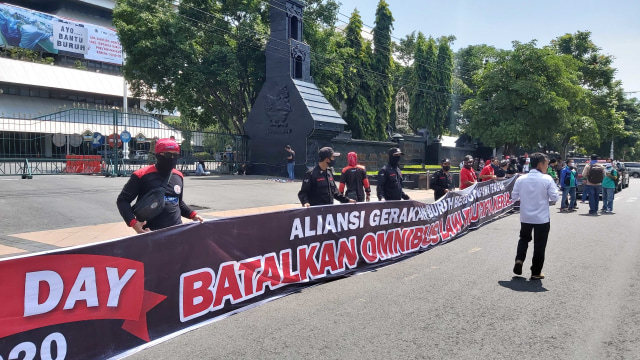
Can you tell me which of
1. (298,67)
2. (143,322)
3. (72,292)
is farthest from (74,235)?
(298,67)

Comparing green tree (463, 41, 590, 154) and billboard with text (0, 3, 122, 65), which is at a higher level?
billboard with text (0, 3, 122, 65)

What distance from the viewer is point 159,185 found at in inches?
199

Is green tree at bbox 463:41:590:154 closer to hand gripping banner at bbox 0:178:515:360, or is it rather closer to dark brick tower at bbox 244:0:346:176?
dark brick tower at bbox 244:0:346:176

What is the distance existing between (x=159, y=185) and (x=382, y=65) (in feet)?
116

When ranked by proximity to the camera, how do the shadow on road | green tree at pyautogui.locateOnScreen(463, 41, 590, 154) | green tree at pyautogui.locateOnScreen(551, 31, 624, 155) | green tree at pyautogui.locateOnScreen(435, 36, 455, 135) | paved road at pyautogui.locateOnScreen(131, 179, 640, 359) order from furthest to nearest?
green tree at pyautogui.locateOnScreen(435, 36, 455, 135) < green tree at pyautogui.locateOnScreen(551, 31, 624, 155) < green tree at pyautogui.locateOnScreen(463, 41, 590, 154) < the shadow on road < paved road at pyautogui.locateOnScreen(131, 179, 640, 359)

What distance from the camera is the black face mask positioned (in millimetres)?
5047

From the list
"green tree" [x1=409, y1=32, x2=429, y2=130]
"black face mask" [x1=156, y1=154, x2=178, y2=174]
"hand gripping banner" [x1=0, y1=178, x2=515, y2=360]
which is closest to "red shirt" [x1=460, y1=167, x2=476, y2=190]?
"hand gripping banner" [x1=0, y1=178, x2=515, y2=360]

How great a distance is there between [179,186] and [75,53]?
5285 centimetres

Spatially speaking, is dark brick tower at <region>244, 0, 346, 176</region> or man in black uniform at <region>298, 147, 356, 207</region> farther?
dark brick tower at <region>244, 0, 346, 176</region>

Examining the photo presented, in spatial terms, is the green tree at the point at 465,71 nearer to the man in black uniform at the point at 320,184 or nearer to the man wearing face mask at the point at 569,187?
the man wearing face mask at the point at 569,187

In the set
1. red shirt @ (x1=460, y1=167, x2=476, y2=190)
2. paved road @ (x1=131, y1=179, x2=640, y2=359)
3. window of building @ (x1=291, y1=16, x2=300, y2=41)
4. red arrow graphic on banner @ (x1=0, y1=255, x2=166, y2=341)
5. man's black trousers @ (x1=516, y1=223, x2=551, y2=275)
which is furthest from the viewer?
window of building @ (x1=291, y1=16, x2=300, y2=41)

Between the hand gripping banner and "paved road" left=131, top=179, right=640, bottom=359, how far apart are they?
0.71 feet

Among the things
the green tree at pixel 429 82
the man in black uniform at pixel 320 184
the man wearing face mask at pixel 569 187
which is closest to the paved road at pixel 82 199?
the man in black uniform at pixel 320 184

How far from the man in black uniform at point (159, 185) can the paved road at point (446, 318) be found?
1240 mm
